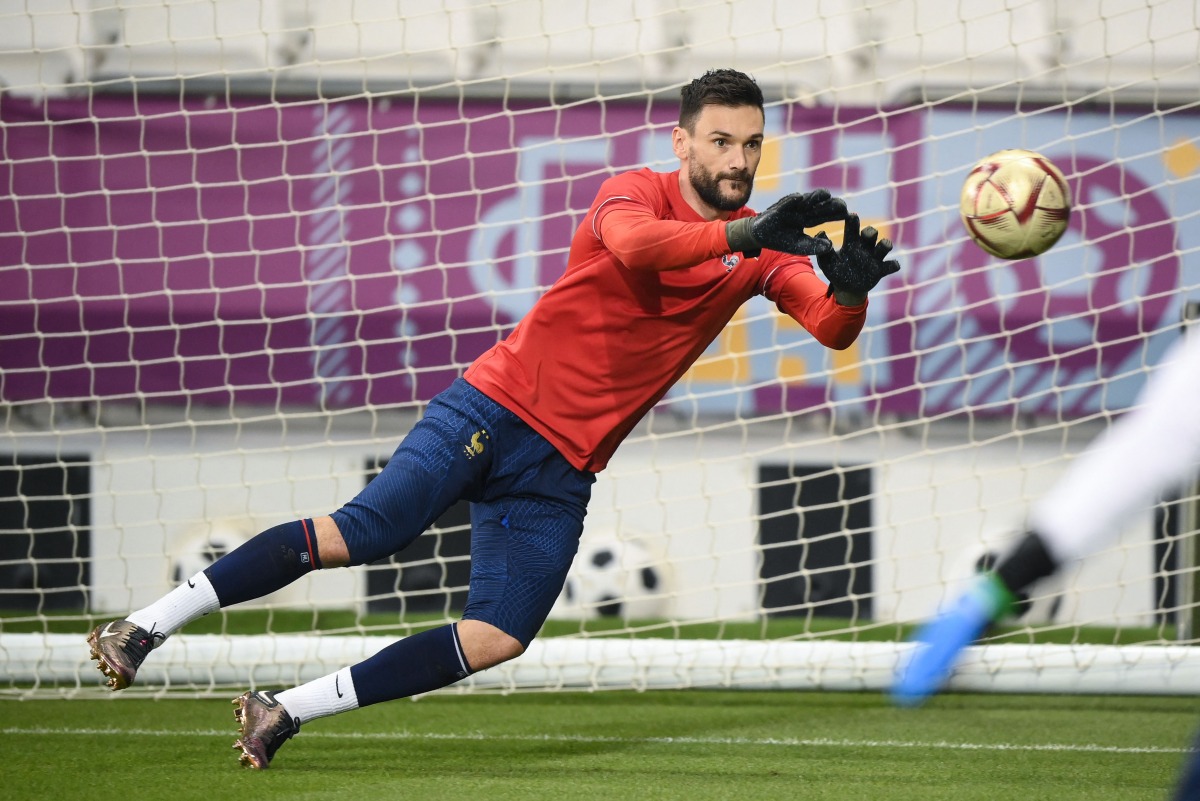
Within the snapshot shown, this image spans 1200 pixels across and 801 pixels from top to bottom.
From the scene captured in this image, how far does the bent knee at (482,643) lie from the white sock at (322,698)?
30cm

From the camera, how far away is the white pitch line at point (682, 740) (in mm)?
3859

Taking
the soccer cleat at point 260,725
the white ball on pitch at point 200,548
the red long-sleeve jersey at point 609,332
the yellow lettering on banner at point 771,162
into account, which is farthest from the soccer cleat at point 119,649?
the yellow lettering on banner at point 771,162

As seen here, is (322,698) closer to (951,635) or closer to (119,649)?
(119,649)

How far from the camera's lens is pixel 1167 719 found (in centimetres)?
435

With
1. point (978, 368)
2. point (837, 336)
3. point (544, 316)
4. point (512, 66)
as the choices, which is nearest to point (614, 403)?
point (544, 316)

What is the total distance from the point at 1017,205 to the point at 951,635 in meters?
1.86

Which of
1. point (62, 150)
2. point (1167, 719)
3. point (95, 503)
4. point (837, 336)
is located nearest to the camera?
point (837, 336)

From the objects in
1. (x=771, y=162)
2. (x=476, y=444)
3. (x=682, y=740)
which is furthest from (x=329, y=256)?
(x=476, y=444)

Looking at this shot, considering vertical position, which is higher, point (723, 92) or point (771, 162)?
point (771, 162)

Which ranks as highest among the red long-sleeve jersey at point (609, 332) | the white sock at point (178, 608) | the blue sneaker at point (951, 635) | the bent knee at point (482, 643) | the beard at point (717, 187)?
the beard at point (717, 187)

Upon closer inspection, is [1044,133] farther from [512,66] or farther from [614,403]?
[614,403]

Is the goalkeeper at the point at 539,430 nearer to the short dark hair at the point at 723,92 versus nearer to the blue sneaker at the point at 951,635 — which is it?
the short dark hair at the point at 723,92

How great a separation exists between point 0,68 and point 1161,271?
5.60m

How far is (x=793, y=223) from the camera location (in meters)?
2.74
